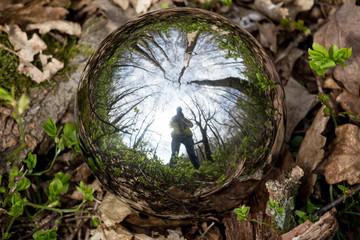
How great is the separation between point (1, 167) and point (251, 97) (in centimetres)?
203

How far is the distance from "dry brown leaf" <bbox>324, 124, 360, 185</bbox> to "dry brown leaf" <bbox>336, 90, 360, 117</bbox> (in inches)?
8.6

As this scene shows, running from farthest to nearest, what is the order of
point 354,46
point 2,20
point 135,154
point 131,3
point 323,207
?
1. point 131,3
2. point 2,20
3. point 354,46
4. point 323,207
5. point 135,154

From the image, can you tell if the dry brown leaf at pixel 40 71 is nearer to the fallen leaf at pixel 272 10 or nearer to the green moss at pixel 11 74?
the green moss at pixel 11 74

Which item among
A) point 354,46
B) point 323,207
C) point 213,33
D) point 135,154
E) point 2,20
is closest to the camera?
point 135,154

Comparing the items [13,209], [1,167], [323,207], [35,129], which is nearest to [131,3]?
[35,129]

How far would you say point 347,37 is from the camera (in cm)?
315

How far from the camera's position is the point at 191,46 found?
7.57ft

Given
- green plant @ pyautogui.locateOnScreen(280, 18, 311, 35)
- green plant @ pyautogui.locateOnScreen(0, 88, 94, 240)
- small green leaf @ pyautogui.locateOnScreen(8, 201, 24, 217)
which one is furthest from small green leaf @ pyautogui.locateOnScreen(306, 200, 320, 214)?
small green leaf @ pyautogui.locateOnScreen(8, 201, 24, 217)

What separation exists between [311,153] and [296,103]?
621mm

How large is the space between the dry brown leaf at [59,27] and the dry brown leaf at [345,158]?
2573 millimetres

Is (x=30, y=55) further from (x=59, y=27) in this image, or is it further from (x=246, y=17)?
(x=246, y=17)

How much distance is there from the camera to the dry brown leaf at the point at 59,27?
345 centimetres

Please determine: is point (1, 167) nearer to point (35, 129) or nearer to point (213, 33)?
point (35, 129)

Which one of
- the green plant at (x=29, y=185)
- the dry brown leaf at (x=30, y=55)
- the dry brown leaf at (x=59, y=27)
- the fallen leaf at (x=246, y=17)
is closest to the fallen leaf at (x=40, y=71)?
the dry brown leaf at (x=30, y=55)
